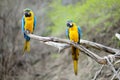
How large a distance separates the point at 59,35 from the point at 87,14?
1.76m

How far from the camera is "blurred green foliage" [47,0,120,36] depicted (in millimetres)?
9758

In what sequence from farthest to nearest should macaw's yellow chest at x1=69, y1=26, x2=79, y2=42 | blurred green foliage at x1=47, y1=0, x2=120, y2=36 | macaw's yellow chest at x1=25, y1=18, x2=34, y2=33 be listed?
blurred green foliage at x1=47, y1=0, x2=120, y2=36
macaw's yellow chest at x1=25, y1=18, x2=34, y2=33
macaw's yellow chest at x1=69, y1=26, x2=79, y2=42

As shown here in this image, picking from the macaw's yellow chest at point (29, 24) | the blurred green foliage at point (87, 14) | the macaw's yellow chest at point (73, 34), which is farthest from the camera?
the blurred green foliage at point (87, 14)

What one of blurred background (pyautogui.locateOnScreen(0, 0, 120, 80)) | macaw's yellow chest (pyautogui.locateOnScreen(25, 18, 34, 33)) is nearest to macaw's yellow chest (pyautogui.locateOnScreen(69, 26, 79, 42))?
macaw's yellow chest (pyautogui.locateOnScreen(25, 18, 34, 33))

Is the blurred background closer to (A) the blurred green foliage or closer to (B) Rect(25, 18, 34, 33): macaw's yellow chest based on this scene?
(A) the blurred green foliage

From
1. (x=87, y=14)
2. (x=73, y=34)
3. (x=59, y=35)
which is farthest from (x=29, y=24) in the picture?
(x=59, y=35)

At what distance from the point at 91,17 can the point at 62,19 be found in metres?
2.06

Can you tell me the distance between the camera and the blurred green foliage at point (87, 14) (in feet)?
32.0

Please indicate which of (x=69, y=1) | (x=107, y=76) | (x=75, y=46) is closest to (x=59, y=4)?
(x=69, y=1)

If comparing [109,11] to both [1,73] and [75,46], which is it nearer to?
[1,73]

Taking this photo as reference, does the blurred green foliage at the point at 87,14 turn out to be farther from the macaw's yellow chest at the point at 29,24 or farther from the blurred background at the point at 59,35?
the macaw's yellow chest at the point at 29,24

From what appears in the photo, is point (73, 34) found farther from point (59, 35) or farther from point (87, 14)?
point (59, 35)

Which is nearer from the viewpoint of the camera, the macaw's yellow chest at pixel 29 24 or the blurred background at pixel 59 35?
the macaw's yellow chest at pixel 29 24

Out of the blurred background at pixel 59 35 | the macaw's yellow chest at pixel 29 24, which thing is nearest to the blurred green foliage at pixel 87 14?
the blurred background at pixel 59 35
